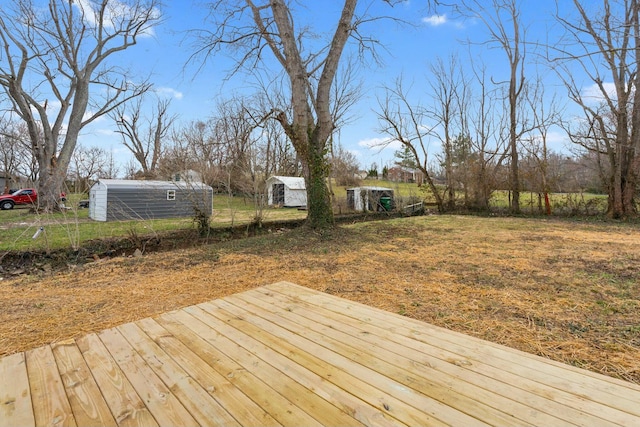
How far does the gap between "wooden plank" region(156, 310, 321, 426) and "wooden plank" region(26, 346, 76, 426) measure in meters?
0.59

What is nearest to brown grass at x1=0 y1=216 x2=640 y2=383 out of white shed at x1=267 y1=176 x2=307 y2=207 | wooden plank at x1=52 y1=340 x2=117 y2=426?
wooden plank at x1=52 y1=340 x2=117 y2=426

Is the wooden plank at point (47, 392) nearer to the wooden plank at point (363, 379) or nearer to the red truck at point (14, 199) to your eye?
the wooden plank at point (363, 379)

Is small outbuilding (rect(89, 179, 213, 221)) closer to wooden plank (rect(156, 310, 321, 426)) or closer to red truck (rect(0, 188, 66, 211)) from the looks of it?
red truck (rect(0, 188, 66, 211))

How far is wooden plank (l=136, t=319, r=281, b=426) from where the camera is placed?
123 centimetres

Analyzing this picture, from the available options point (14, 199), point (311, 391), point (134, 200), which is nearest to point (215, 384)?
point (311, 391)

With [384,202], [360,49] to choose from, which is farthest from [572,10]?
[384,202]

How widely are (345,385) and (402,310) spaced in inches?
68.9

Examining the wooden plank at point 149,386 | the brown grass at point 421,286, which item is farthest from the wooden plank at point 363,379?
the brown grass at point 421,286

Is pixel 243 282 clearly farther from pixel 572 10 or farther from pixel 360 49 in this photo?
pixel 572 10

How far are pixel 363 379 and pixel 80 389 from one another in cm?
132

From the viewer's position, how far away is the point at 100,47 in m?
15.7

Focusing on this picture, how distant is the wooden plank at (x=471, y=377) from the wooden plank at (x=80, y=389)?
1.17 m

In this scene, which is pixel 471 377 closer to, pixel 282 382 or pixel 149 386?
pixel 282 382

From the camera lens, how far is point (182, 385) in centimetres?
144
